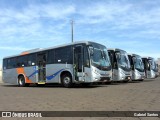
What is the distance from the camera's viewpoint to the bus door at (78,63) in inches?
782

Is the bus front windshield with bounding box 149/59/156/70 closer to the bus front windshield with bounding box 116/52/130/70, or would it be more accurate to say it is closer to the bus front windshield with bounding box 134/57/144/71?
the bus front windshield with bounding box 134/57/144/71

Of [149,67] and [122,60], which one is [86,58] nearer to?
[122,60]

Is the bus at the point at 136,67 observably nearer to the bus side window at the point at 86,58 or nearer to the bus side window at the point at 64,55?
the bus side window at the point at 64,55

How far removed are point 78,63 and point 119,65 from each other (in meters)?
6.21

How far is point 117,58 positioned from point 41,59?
637cm

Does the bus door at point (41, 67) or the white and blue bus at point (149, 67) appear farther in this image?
the white and blue bus at point (149, 67)

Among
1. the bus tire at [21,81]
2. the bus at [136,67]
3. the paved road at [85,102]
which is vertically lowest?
the paved road at [85,102]

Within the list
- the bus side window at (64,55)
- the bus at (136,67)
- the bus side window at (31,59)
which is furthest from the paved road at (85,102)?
the bus at (136,67)

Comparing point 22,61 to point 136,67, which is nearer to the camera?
point 22,61

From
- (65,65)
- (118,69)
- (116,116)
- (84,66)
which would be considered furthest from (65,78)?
(116,116)

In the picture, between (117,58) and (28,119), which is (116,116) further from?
(117,58)

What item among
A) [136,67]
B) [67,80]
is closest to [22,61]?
[67,80]

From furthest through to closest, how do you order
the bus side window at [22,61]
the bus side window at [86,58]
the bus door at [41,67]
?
the bus side window at [22,61], the bus door at [41,67], the bus side window at [86,58]

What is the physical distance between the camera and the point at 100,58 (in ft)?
66.9
